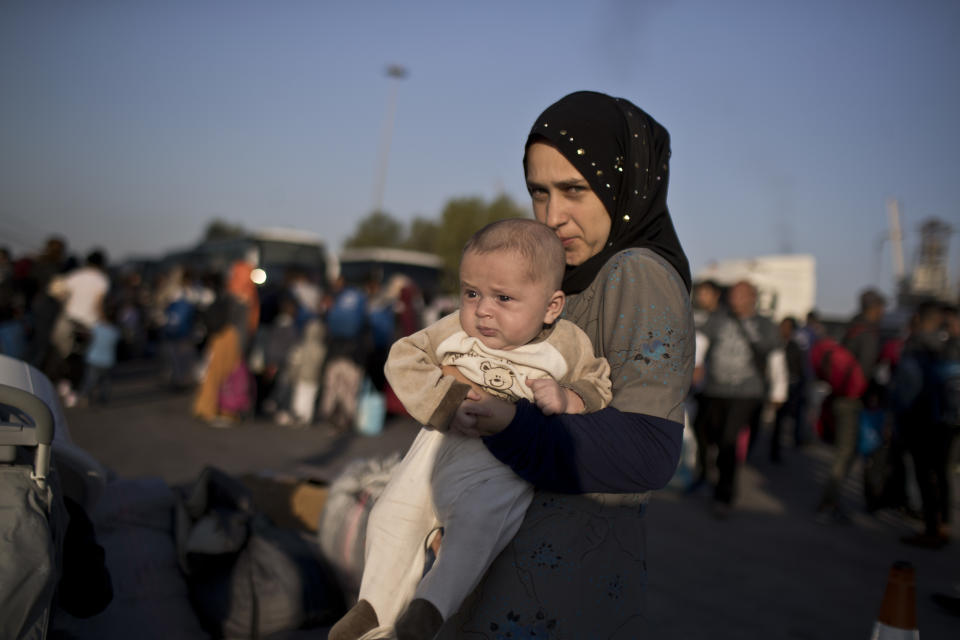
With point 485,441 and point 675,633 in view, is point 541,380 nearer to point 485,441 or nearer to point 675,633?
point 485,441

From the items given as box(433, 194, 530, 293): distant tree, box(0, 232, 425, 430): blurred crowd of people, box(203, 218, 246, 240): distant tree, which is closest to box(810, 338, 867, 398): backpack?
box(0, 232, 425, 430): blurred crowd of people

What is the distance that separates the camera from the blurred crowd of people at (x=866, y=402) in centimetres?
639

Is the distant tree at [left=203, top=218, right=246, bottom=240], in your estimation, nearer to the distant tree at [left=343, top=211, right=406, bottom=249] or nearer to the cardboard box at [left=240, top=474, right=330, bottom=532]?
the distant tree at [left=343, top=211, right=406, bottom=249]

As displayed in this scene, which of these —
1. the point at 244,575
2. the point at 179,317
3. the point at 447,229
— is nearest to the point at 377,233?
the point at 447,229

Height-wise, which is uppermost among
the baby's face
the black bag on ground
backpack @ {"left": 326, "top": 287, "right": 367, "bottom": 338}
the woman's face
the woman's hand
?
the woman's face

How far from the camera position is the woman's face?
1.87 meters

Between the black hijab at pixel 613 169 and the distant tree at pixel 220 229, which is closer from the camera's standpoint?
the black hijab at pixel 613 169

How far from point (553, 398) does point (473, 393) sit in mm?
188

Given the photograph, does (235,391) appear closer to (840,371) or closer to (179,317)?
(179,317)

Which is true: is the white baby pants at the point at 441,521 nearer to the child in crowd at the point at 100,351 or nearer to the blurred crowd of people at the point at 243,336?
the blurred crowd of people at the point at 243,336

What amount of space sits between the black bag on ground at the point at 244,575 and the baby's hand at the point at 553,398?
234 centimetres

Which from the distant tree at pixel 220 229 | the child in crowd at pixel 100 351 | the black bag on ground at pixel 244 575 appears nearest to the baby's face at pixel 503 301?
the black bag on ground at pixel 244 575

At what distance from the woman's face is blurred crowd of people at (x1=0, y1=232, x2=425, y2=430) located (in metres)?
8.24

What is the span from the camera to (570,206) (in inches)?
74.5
